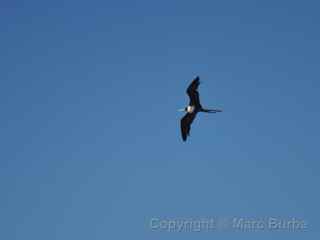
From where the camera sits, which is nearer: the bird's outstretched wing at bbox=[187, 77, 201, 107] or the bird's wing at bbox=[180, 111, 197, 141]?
the bird's outstretched wing at bbox=[187, 77, 201, 107]

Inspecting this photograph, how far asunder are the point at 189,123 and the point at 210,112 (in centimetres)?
333

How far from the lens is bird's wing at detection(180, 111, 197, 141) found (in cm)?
12481

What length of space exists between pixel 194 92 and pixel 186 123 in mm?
4599

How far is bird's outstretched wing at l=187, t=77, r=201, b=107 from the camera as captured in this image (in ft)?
396

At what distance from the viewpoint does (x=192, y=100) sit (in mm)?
122938

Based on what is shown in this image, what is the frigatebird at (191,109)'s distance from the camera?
121 m

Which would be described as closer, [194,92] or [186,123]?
[194,92]

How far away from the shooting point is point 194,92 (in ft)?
399

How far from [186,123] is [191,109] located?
6.10ft

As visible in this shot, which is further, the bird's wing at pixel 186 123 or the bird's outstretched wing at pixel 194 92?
the bird's wing at pixel 186 123

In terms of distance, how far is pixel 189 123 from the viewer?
125188 millimetres

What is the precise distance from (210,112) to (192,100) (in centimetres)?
201

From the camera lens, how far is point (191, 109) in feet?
407

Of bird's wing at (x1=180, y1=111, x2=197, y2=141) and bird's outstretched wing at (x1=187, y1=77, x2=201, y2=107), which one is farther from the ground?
bird's outstretched wing at (x1=187, y1=77, x2=201, y2=107)
